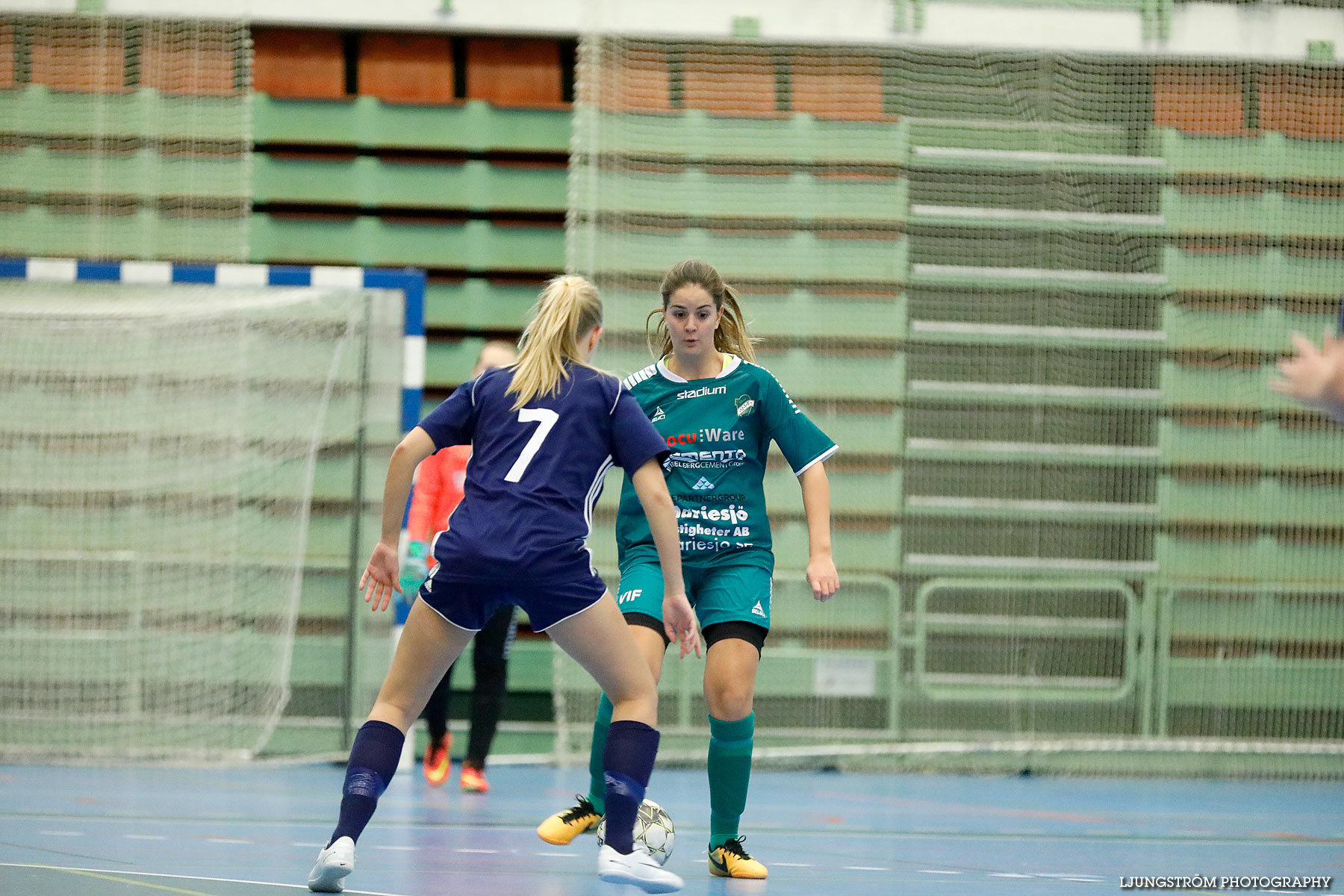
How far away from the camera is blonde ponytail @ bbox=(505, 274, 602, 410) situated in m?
3.47

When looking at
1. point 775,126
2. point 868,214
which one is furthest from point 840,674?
point 775,126

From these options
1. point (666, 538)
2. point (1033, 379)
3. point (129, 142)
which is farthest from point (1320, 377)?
point (129, 142)

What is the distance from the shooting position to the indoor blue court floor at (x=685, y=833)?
12.5 ft

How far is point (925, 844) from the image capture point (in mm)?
4906

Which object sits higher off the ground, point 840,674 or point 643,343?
point 643,343

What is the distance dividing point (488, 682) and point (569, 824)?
235 centimetres

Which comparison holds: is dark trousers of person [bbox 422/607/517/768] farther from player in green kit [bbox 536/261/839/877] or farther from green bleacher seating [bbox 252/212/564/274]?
green bleacher seating [bbox 252/212/564/274]

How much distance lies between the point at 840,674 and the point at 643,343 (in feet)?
7.15

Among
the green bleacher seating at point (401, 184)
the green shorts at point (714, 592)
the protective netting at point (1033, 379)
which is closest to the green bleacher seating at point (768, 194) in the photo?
the protective netting at point (1033, 379)

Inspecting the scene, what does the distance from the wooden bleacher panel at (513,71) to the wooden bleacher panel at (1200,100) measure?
357 centimetres

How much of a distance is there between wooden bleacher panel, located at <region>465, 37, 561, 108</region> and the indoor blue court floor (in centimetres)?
402

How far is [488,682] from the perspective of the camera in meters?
6.39

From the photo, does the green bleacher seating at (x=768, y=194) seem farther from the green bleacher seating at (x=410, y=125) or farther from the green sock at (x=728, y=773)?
the green sock at (x=728, y=773)

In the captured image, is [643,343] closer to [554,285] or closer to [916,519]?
[916,519]
